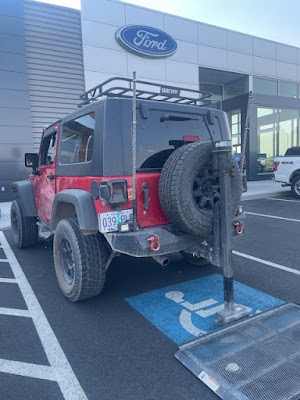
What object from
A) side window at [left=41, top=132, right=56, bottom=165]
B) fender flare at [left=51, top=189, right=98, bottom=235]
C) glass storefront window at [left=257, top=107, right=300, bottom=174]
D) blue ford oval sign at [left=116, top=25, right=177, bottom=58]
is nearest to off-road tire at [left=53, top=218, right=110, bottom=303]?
fender flare at [left=51, top=189, right=98, bottom=235]

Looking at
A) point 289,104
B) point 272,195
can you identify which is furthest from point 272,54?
point 272,195

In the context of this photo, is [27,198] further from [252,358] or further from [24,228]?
[252,358]

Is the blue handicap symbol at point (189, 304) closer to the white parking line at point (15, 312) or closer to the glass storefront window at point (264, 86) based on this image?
the white parking line at point (15, 312)

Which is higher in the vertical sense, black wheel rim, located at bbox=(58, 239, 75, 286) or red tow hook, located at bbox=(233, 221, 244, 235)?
red tow hook, located at bbox=(233, 221, 244, 235)

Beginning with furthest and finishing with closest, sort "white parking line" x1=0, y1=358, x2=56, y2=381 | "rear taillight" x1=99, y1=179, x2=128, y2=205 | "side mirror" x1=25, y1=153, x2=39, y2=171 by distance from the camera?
1. "side mirror" x1=25, y1=153, x2=39, y2=171
2. "rear taillight" x1=99, y1=179, x2=128, y2=205
3. "white parking line" x1=0, y1=358, x2=56, y2=381

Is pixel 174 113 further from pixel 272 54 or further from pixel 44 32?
pixel 272 54

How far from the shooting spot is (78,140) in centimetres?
360

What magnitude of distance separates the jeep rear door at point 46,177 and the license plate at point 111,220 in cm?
160

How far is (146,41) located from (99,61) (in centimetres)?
230

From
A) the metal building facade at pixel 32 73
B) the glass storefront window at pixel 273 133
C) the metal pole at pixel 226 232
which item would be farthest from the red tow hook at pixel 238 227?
the glass storefront window at pixel 273 133

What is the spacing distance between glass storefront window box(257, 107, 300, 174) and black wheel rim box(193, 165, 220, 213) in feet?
46.1

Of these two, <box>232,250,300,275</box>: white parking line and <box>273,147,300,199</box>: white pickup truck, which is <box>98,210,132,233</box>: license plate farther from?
<box>273,147,300,199</box>: white pickup truck

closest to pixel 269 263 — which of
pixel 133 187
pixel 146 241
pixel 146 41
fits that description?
pixel 146 241

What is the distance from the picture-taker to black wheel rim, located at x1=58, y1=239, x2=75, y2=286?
11.7 ft
